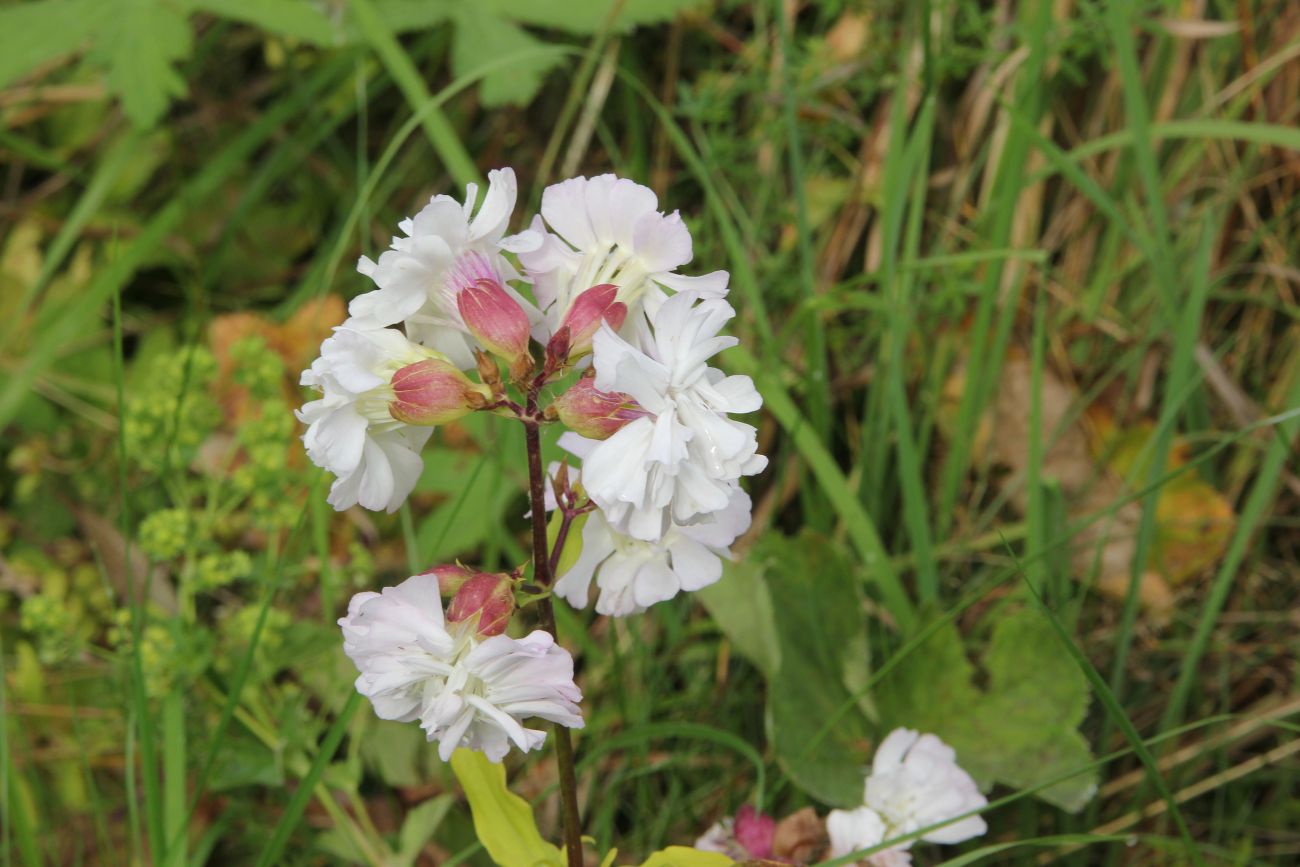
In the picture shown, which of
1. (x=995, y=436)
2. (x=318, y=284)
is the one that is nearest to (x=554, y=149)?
(x=318, y=284)

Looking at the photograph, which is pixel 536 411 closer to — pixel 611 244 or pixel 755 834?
pixel 611 244

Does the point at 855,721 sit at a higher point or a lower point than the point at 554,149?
lower

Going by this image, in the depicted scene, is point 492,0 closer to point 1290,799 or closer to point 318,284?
point 318,284

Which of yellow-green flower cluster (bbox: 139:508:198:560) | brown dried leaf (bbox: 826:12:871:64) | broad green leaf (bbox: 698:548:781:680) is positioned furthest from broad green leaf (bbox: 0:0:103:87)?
broad green leaf (bbox: 698:548:781:680)

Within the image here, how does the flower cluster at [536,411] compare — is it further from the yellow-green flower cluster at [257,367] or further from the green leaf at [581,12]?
the green leaf at [581,12]

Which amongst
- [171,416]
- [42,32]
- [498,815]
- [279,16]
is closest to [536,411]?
[498,815]

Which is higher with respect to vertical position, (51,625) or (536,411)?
(536,411)
